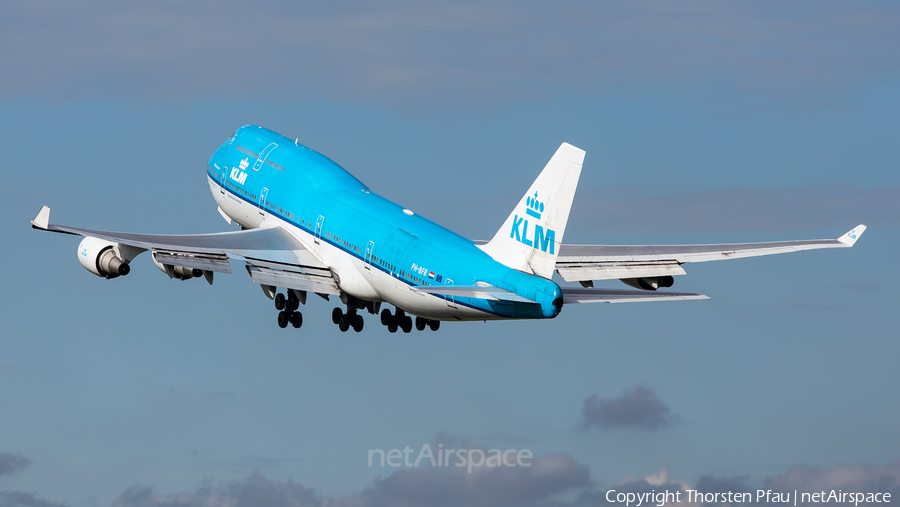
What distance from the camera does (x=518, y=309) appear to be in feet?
150

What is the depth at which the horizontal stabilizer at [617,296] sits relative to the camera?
43.8 meters

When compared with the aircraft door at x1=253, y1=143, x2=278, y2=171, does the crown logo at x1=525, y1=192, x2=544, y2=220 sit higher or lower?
lower

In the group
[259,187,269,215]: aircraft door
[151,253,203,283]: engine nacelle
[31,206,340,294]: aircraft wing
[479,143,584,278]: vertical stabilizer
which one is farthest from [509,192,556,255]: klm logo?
[259,187,269,215]: aircraft door

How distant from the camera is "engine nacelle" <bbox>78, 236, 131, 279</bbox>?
55.6 meters

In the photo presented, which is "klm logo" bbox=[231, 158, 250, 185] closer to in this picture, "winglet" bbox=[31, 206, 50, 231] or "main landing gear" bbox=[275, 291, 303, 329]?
"main landing gear" bbox=[275, 291, 303, 329]

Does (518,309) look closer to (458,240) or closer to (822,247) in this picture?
(458,240)

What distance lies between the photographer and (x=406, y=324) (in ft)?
190

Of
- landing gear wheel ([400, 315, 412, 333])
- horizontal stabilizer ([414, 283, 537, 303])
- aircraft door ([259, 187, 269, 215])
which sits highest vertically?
aircraft door ([259, 187, 269, 215])

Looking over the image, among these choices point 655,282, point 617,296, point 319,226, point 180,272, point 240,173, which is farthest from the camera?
point 240,173

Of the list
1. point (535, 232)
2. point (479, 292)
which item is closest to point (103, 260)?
point (479, 292)

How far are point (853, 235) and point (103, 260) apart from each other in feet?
99.6

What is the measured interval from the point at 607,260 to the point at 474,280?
869 centimetres

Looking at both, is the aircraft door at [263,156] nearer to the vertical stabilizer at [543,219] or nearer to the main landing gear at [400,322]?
the main landing gear at [400,322]

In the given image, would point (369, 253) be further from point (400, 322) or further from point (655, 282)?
point (655, 282)
